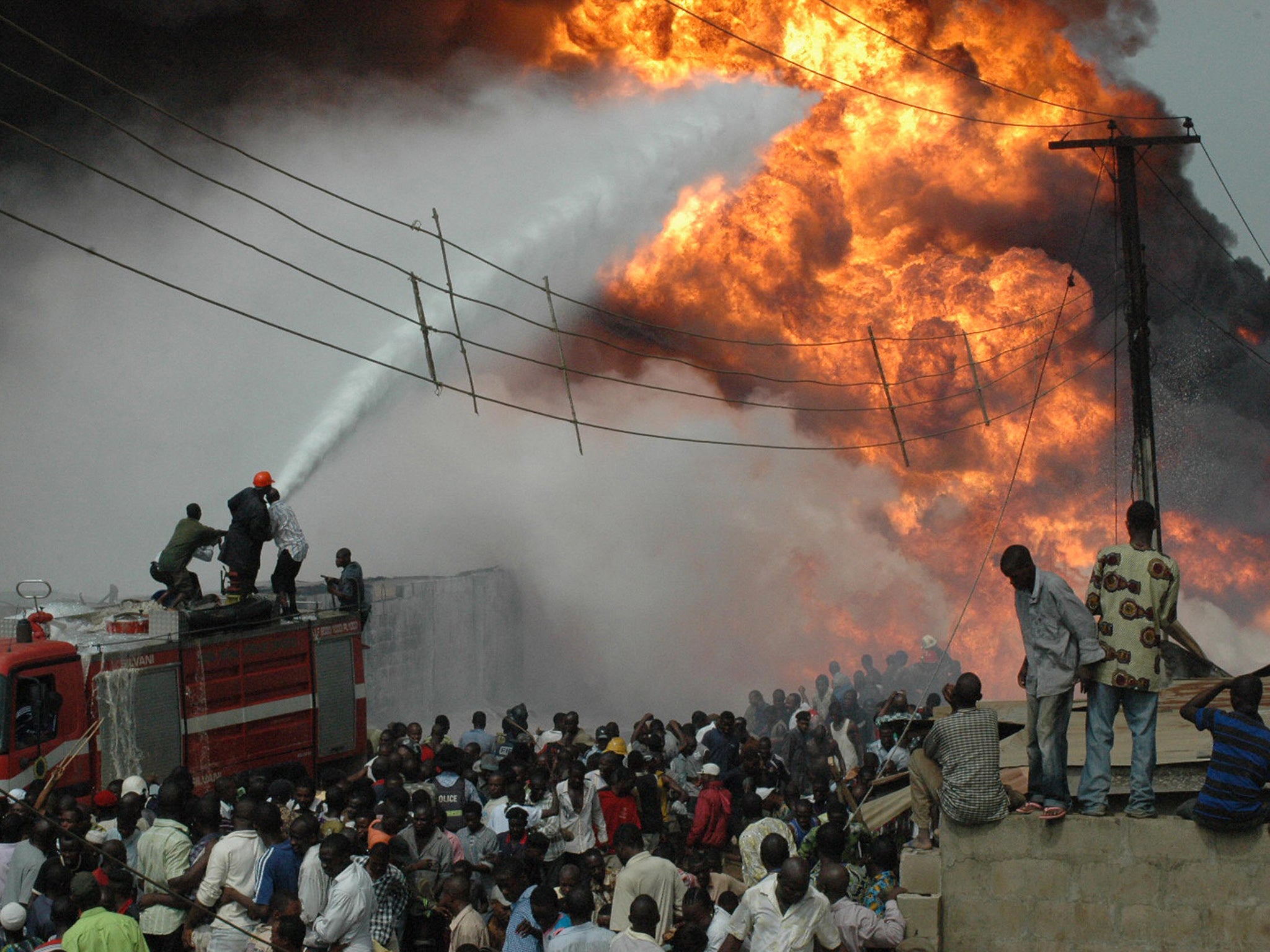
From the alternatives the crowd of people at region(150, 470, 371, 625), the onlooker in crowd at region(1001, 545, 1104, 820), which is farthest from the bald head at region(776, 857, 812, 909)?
the crowd of people at region(150, 470, 371, 625)

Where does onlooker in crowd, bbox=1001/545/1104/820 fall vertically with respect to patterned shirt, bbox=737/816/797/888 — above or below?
above

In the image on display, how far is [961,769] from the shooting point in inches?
290

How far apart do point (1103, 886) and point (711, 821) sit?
3.18 meters

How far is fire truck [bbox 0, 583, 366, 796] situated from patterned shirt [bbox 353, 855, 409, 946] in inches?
173

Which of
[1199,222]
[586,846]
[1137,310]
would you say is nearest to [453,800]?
[586,846]

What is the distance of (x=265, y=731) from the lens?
42.2ft

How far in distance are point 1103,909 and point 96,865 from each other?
6372 mm

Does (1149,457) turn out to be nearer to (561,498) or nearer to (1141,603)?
(1141,603)

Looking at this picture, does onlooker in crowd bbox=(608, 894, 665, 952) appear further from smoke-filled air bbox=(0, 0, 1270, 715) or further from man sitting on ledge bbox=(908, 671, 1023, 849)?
A: smoke-filled air bbox=(0, 0, 1270, 715)

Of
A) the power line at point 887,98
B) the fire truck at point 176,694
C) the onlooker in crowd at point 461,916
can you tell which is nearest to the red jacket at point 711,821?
the onlooker in crowd at point 461,916

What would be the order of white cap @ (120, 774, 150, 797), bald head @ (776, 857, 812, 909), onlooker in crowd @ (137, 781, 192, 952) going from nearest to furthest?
bald head @ (776, 857, 812, 909)
onlooker in crowd @ (137, 781, 192, 952)
white cap @ (120, 774, 150, 797)

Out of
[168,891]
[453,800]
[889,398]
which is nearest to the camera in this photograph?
[168,891]

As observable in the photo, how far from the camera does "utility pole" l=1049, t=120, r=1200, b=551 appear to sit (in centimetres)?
1706

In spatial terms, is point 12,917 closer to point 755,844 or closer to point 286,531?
point 755,844
